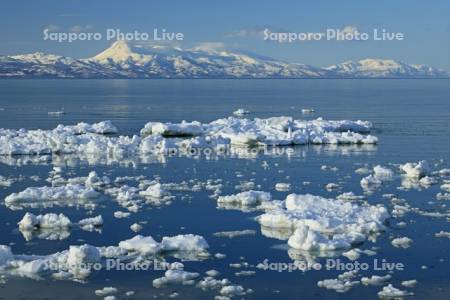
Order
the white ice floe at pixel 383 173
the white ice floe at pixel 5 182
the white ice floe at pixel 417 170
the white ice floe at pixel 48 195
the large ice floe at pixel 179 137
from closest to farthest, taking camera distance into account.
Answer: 1. the white ice floe at pixel 48 195
2. the white ice floe at pixel 5 182
3. the white ice floe at pixel 417 170
4. the white ice floe at pixel 383 173
5. the large ice floe at pixel 179 137

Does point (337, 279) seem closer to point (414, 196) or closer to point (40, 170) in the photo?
point (414, 196)

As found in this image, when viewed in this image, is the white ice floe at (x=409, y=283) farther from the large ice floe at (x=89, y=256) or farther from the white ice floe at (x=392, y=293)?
the large ice floe at (x=89, y=256)

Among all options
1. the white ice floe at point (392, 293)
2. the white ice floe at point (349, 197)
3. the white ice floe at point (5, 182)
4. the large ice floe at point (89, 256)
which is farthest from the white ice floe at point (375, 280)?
the white ice floe at point (5, 182)

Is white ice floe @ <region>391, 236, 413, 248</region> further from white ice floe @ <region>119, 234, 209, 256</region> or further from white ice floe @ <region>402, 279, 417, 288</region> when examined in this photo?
white ice floe @ <region>119, 234, 209, 256</region>

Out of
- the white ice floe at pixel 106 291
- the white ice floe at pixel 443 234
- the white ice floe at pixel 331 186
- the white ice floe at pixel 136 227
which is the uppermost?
the white ice floe at pixel 331 186

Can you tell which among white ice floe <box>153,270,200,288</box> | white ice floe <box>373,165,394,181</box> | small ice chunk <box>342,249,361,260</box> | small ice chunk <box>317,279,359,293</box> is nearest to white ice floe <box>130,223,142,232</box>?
white ice floe <box>153,270,200,288</box>
